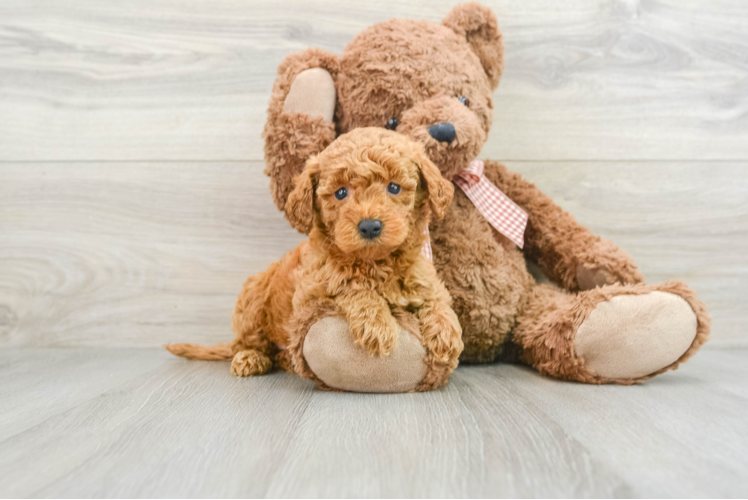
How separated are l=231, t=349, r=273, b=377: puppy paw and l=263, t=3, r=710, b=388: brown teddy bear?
0.19 metres

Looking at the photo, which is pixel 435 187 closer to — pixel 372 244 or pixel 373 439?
pixel 372 244

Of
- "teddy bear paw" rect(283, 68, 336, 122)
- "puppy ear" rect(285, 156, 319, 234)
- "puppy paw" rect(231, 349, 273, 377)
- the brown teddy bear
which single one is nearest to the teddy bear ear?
the brown teddy bear

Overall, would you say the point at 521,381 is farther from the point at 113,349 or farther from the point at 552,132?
the point at 113,349

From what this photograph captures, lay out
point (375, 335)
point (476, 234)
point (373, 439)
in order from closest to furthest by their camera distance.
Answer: point (373, 439), point (375, 335), point (476, 234)

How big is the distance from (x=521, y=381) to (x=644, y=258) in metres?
0.47

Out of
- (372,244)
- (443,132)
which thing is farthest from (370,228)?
(443,132)

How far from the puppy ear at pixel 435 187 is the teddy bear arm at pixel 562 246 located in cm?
32

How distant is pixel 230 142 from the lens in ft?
3.51

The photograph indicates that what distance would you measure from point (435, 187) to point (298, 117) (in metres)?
0.27

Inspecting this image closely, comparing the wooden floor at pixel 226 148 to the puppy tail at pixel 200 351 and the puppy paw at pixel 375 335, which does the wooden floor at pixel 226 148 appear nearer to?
the puppy tail at pixel 200 351

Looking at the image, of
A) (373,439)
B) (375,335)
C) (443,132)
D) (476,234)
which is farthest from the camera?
(476,234)

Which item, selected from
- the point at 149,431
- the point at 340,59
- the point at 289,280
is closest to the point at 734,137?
the point at 340,59

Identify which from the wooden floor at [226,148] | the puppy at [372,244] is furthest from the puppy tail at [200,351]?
the puppy at [372,244]

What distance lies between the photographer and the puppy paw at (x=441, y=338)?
68 cm
